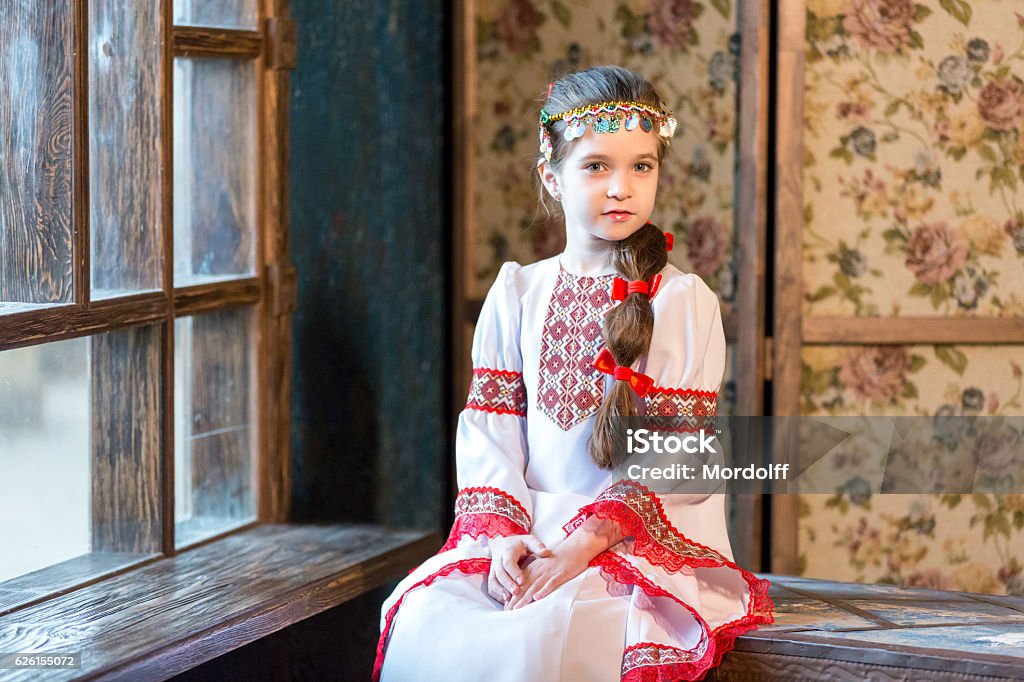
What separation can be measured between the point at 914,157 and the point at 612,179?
0.98 meters

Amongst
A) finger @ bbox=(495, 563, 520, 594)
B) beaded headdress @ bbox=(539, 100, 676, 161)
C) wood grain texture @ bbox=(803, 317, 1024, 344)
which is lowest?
finger @ bbox=(495, 563, 520, 594)

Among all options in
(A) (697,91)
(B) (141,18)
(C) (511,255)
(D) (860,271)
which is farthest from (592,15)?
(B) (141,18)

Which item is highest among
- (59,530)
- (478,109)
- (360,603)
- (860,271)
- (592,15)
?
(592,15)

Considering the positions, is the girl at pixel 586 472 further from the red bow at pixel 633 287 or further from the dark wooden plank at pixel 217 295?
the dark wooden plank at pixel 217 295

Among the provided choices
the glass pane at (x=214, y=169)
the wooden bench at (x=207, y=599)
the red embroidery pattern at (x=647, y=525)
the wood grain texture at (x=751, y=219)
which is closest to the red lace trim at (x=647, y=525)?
the red embroidery pattern at (x=647, y=525)

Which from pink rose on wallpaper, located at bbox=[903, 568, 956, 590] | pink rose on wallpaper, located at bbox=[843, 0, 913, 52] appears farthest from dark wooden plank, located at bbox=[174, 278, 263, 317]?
pink rose on wallpaper, located at bbox=[903, 568, 956, 590]

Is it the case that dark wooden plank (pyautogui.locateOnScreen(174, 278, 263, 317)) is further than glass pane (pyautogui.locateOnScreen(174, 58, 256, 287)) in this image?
No

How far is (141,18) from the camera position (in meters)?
2.28

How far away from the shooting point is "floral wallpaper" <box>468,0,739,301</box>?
2744 mm

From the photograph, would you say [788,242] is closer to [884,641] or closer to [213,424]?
[884,641]

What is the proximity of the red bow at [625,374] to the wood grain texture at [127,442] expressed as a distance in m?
0.88

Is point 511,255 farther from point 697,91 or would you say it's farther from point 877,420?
point 877,420

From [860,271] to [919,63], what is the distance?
0.47 m

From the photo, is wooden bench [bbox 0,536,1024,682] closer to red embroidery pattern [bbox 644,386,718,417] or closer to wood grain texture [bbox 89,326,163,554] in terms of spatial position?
wood grain texture [bbox 89,326,163,554]
